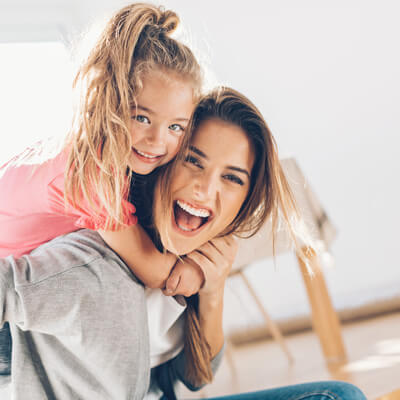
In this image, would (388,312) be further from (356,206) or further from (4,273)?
(4,273)

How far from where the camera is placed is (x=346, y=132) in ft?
6.66

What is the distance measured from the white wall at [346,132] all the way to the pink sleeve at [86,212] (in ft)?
3.48

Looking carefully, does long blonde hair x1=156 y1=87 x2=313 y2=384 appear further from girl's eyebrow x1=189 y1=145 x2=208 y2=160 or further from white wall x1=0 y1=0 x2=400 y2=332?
white wall x1=0 y1=0 x2=400 y2=332

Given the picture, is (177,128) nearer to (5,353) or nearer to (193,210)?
(193,210)

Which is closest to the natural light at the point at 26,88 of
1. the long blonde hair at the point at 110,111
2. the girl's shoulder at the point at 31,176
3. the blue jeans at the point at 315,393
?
the girl's shoulder at the point at 31,176

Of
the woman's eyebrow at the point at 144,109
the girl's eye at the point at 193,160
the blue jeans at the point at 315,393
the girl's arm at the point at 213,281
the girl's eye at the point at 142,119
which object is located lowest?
the blue jeans at the point at 315,393

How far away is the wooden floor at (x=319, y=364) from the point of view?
115 centimetres

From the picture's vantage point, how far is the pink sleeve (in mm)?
668

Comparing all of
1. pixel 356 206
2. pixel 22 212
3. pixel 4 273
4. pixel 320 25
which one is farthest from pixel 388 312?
pixel 4 273

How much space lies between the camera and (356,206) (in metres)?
2.05

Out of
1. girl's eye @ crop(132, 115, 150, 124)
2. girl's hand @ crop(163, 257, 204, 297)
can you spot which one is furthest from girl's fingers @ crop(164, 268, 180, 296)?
girl's eye @ crop(132, 115, 150, 124)

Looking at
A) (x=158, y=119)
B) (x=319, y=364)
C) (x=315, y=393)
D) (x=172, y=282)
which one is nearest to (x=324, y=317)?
(x=319, y=364)

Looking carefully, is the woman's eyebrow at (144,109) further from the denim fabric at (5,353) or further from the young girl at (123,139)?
the denim fabric at (5,353)

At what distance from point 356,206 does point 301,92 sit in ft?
1.74
